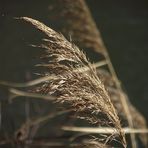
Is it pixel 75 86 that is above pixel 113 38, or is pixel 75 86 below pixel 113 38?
above

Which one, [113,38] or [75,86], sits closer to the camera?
[75,86]

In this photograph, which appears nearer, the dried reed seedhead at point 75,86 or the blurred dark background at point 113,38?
the dried reed seedhead at point 75,86

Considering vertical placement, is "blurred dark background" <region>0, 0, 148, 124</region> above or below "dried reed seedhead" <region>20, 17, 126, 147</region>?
below

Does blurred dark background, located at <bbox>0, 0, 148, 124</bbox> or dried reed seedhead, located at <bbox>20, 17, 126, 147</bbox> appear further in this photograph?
blurred dark background, located at <bbox>0, 0, 148, 124</bbox>

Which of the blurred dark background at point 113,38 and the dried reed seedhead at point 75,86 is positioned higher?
the dried reed seedhead at point 75,86

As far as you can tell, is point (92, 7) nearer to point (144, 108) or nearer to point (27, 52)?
point (27, 52)
